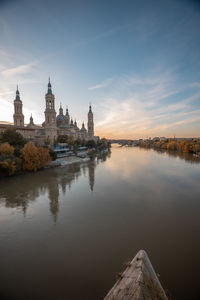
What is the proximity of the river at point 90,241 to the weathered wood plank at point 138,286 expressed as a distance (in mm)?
2124

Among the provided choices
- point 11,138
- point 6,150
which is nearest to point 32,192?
point 6,150

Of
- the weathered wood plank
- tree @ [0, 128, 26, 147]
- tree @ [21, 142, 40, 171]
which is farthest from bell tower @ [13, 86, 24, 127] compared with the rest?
the weathered wood plank

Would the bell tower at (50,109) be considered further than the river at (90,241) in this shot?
Yes

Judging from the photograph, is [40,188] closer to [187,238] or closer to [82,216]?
[82,216]

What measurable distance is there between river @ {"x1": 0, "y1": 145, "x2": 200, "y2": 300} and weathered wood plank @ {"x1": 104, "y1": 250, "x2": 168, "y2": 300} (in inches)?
83.6

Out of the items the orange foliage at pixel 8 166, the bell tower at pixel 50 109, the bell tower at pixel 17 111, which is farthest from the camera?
the bell tower at pixel 17 111

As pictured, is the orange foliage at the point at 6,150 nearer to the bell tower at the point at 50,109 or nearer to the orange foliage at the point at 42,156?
the orange foliage at the point at 42,156

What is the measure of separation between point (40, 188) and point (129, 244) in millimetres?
12045

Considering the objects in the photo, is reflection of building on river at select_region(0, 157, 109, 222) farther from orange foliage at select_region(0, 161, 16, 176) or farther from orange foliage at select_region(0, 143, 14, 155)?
orange foliage at select_region(0, 143, 14, 155)

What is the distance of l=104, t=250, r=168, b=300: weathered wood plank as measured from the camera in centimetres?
269

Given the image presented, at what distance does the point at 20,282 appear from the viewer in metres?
4.87

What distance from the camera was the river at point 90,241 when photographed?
4770 millimetres

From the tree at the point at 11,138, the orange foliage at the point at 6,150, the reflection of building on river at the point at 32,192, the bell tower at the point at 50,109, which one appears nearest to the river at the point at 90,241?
the reflection of building on river at the point at 32,192

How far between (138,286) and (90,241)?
478 cm
